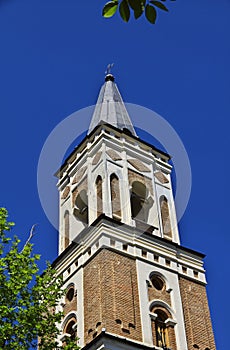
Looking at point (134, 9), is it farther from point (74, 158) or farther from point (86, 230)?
point (74, 158)

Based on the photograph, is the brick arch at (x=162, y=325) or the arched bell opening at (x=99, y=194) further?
the arched bell opening at (x=99, y=194)

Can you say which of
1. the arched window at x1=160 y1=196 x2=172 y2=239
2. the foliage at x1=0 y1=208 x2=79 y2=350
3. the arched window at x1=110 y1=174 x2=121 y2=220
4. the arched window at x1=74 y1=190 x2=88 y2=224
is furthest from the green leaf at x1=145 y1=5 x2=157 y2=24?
the arched window at x1=74 y1=190 x2=88 y2=224

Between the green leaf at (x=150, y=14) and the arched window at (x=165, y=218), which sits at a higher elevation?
the arched window at (x=165, y=218)

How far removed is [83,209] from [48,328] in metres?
12.2

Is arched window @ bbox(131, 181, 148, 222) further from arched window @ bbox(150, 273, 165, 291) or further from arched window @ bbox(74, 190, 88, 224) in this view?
arched window @ bbox(150, 273, 165, 291)

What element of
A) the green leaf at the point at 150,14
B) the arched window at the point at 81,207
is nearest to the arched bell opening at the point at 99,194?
the arched window at the point at 81,207

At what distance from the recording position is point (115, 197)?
2550 cm

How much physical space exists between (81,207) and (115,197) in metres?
2.50

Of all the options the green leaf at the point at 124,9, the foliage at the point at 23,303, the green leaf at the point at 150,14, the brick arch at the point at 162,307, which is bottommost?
the green leaf at the point at 150,14

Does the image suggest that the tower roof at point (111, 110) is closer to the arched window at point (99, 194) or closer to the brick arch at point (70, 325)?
the arched window at point (99, 194)

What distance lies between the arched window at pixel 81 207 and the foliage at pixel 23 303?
10357 millimetres

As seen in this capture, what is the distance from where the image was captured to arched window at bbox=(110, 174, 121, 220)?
24.8 meters

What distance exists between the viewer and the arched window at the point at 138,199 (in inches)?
1063

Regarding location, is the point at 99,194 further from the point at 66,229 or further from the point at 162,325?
the point at 162,325
